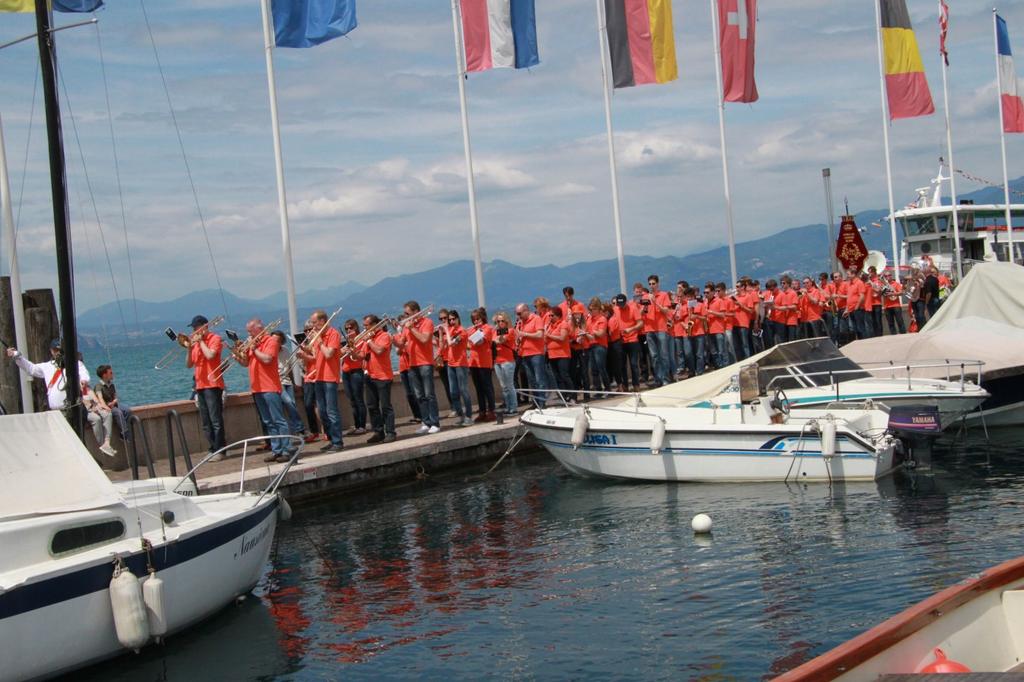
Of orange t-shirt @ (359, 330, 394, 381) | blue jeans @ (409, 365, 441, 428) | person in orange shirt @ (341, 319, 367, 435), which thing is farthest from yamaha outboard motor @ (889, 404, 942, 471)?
person in orange shirt @ (341, 319, 367, 435)

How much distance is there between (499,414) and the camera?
20.6 meters

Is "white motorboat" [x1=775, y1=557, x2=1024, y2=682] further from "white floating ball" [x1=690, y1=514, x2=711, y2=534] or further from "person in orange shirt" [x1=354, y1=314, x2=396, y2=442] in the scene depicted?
"person in orange shirt" [x1=354, y1=314, x2=396, y2=442]

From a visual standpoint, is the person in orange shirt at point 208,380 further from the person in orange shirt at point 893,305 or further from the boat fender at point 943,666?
the person in orange shirt at point 893,305

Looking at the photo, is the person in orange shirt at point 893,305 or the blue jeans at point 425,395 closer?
the blue jeans at point 425,395

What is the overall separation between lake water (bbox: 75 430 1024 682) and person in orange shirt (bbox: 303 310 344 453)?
4.49 feet

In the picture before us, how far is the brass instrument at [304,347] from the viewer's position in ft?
57.6

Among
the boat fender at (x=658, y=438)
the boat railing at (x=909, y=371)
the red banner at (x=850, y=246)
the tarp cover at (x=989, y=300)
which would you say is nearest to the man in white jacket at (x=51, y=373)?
the boat fender at (x=658, y=438)

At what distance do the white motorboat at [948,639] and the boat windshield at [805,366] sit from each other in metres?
9.72

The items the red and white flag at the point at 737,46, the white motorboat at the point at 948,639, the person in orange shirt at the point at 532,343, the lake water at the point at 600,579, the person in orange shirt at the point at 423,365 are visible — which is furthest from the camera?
the red and white flag at the point at 737,46

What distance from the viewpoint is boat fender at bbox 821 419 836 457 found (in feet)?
49.3

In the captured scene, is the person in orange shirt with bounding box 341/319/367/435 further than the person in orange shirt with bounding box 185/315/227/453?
Yes

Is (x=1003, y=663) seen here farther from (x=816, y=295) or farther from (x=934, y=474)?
(x=816, y=295)

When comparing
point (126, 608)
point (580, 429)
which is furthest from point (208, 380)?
point (126, 608)

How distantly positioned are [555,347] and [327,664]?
11370 mm
